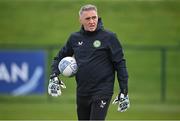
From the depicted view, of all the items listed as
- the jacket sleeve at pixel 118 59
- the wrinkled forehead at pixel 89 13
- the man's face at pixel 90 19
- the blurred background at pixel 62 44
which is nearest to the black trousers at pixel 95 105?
the jacket sleeve at pixel 118 59

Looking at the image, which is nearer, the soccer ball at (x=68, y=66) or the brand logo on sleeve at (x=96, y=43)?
the brand logo on sleeve at (x=96, y=43)

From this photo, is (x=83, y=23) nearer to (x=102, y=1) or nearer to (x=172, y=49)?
(x=172, y=49)

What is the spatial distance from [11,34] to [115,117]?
41.2ft

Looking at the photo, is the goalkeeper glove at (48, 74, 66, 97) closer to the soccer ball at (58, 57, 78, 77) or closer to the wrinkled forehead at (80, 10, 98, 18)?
the soccer ball at (58, 57, 78, 77)

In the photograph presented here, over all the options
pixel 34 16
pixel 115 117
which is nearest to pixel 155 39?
pixel 34 16

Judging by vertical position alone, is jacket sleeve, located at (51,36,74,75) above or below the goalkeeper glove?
above

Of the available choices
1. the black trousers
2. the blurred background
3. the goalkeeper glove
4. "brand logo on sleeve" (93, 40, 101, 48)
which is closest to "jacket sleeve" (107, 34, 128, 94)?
"brand logo on sleeve" (93, 40, 101, 48)

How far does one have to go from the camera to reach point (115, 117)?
16.6 metres

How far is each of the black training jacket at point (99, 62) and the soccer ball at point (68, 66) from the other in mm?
140

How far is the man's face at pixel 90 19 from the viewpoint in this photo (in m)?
9.23

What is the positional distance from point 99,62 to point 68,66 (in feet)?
1.56

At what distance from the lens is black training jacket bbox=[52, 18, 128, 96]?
9.31m

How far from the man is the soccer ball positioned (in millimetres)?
116

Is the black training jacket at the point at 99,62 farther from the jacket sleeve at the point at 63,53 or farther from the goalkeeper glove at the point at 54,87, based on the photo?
the goalkeeper glove at the point at 54,87
